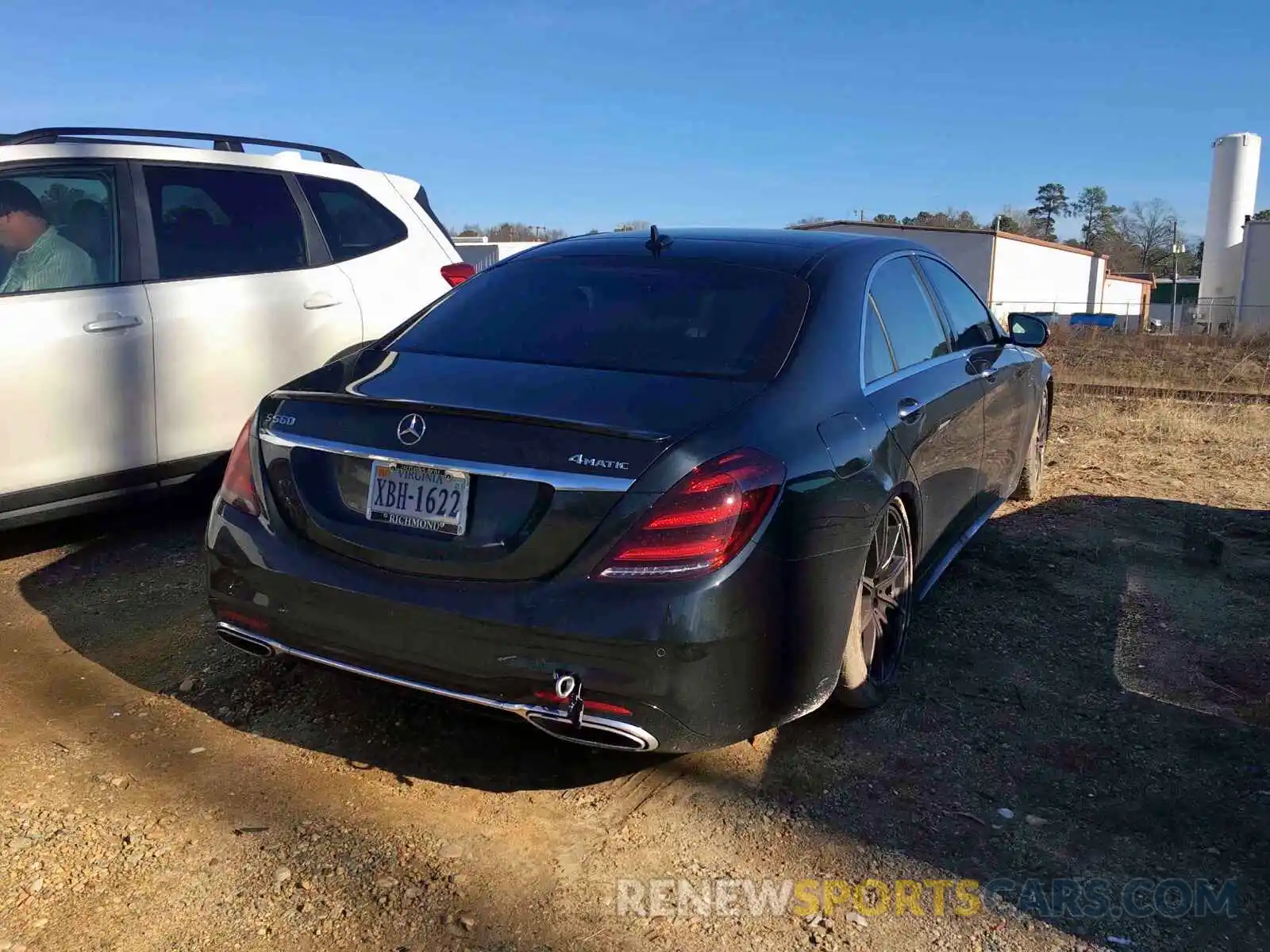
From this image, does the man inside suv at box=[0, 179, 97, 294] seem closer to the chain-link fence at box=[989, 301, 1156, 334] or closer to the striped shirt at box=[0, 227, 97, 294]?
the striped shirt at box=[0, 227, 97, 294]

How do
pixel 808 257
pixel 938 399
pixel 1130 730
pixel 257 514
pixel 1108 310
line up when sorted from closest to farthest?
1. pixel 257 514
2. pixel 1130 730
3. pixel 808 257
4. pixel 938 399
5. pixel 1108 310

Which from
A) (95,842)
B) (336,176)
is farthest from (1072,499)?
(95,842)

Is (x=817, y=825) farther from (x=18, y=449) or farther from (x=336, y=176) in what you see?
(x=336, y=176)

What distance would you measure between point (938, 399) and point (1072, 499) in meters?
3.04

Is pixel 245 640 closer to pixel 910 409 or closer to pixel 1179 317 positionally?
pixel 910 409

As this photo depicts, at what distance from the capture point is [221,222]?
16.5 ft

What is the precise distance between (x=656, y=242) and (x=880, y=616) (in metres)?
1.52

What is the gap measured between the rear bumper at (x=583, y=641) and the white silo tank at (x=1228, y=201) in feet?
180

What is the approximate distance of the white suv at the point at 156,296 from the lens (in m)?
4.24

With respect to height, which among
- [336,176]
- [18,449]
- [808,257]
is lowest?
[18,449]

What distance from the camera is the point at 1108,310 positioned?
59.5 m

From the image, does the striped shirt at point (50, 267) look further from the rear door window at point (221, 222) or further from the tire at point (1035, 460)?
the tire at point (1035, 460)

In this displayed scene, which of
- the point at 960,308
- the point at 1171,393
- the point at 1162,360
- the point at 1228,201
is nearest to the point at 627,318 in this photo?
the point at 960,308

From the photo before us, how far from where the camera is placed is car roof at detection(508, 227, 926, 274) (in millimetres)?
3553
